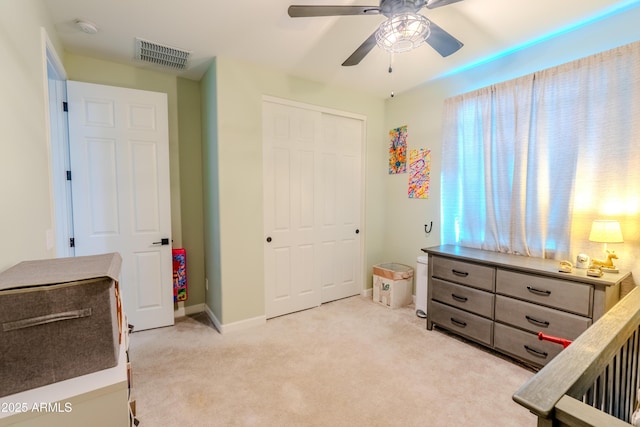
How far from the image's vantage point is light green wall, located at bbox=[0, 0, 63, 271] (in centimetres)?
118

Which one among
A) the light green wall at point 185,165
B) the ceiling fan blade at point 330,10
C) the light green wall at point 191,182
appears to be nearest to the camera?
the ceiling fan blade at point 330,10

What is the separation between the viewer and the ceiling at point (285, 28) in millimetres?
1919

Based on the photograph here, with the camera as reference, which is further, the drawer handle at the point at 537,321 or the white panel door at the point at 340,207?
the white panel door at the point at 340,207

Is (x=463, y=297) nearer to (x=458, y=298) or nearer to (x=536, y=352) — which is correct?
(x=458, y=298)

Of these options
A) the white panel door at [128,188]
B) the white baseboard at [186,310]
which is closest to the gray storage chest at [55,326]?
the white panel door at [128,188]

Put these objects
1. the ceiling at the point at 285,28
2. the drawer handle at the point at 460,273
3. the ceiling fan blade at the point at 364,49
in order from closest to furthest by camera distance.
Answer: the ceiling fan blade at the point at 364,49 < the ceiling at the point at 285,28 < the drawer handle at the point at 460,273

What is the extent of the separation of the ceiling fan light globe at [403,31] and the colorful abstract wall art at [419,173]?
1.75m

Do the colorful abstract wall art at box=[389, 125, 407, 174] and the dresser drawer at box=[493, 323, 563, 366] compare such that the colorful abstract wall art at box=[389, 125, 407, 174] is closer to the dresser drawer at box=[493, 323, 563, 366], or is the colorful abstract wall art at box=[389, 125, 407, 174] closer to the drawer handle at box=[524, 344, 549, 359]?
the dresser drawer at box=[493, 323, 563, 366]

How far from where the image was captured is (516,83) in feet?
Result: 8.20

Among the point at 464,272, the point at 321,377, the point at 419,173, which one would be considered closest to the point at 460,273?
the point at 464,272

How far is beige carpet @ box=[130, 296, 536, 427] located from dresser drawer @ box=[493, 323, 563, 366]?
0.37ft

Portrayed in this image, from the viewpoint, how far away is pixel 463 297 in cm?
254

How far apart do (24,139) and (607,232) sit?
3.47m

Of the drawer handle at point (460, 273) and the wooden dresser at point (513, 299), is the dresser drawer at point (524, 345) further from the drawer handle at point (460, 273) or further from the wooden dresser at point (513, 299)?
the drawer handle at point (460, 273)
